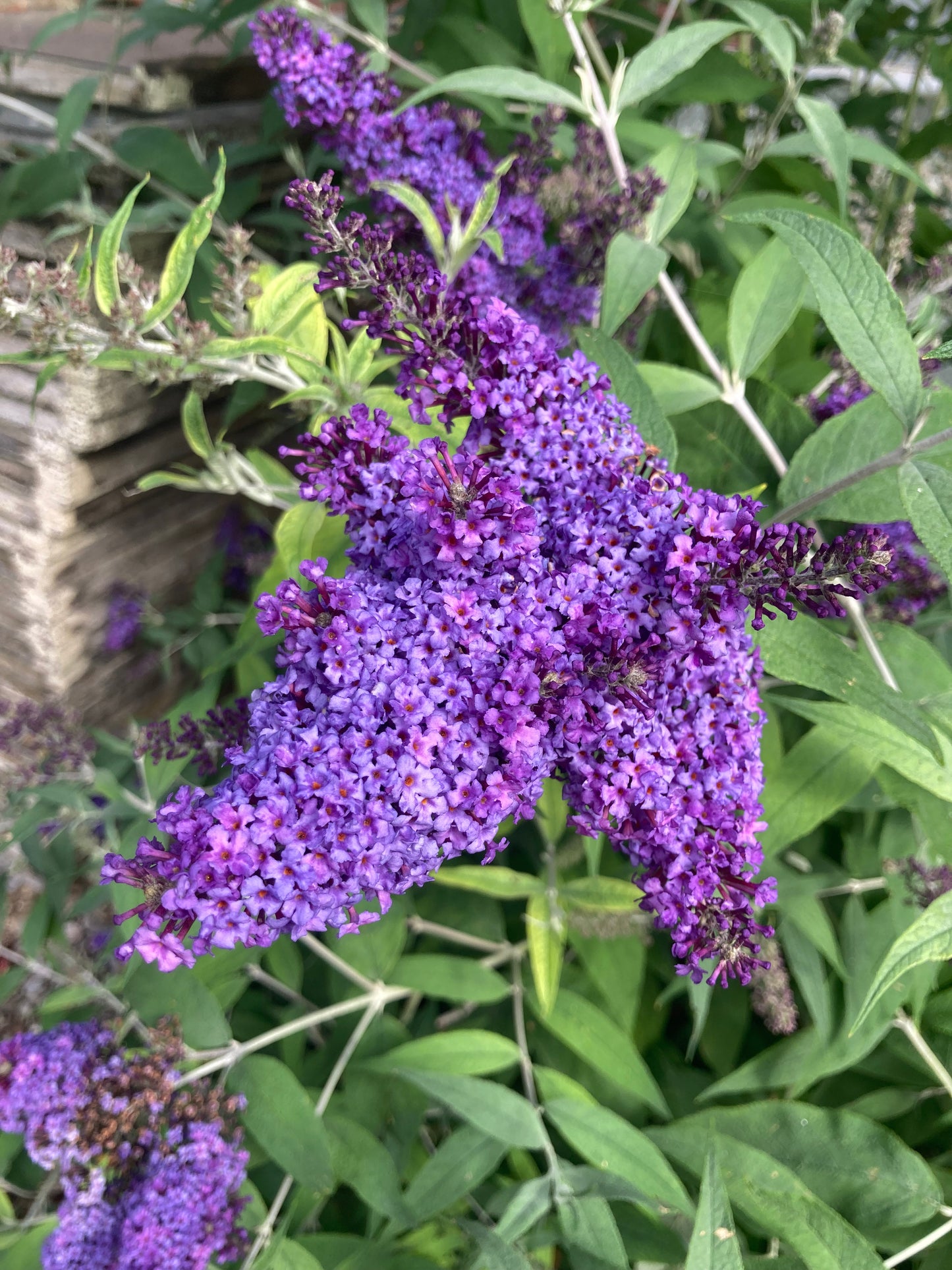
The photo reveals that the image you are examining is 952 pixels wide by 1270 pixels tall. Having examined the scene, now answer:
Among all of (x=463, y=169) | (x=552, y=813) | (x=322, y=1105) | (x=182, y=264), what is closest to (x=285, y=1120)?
(x=322, y=1105)

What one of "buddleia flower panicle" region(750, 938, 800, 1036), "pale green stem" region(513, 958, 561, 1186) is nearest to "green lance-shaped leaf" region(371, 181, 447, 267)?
"buddleia flower panicle" region(750, 938, 800, 1036)

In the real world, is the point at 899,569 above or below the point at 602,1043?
above

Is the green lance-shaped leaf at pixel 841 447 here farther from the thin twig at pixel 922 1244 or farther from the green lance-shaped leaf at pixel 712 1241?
the thin twig at pixel 922 1244

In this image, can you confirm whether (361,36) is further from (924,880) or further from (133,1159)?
(133,1159)

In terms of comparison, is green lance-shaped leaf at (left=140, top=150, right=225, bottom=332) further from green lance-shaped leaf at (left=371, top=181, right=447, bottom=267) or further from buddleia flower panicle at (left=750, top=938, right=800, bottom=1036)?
buddleia flower panicle at (left=750, top=938, right=800, bottom=1036)

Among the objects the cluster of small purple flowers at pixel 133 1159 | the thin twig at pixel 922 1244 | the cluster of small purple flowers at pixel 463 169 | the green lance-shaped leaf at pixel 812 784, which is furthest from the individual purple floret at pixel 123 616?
the thin twig at pixel 922 1244

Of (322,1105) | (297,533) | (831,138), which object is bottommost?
(322,1105)
